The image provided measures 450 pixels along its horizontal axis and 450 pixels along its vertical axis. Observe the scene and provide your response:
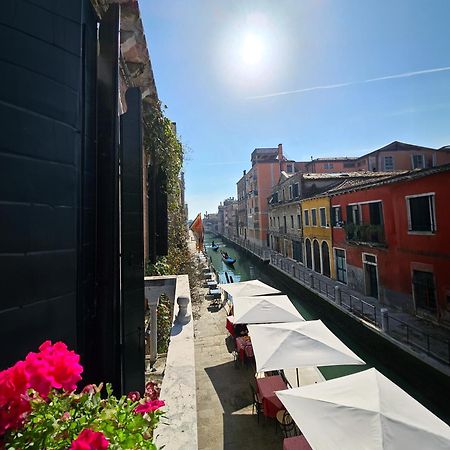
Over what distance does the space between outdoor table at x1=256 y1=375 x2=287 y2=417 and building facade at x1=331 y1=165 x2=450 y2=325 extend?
8.66 m

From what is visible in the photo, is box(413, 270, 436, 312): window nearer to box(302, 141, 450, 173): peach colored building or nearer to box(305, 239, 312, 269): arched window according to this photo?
box(305, 239, 312, 269): arched window

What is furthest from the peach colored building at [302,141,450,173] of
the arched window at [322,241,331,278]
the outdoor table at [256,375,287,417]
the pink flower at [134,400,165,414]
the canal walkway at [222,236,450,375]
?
the pink flower at [134,400,165,414]

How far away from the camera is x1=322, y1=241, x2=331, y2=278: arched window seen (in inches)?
892

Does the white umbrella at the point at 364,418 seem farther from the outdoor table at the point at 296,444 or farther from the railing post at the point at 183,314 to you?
the railing post at the point at 183,314

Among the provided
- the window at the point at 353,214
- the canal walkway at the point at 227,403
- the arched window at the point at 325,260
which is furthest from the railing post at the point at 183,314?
the arched window at the point at 325,260

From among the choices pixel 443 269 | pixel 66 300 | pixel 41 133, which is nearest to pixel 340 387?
pixel 66 300

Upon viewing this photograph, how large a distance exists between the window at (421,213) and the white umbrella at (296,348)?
7.84 meters

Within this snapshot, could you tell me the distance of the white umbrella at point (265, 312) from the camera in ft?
31.5

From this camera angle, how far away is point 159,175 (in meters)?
8.39

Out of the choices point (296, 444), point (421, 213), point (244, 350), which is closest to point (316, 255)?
point (421, 213)

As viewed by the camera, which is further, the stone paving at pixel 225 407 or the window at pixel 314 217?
the window at pixel 314 217

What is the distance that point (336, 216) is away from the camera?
2047cm

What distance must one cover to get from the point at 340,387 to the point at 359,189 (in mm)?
14374

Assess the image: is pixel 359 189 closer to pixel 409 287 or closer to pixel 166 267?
pixel 409 287
